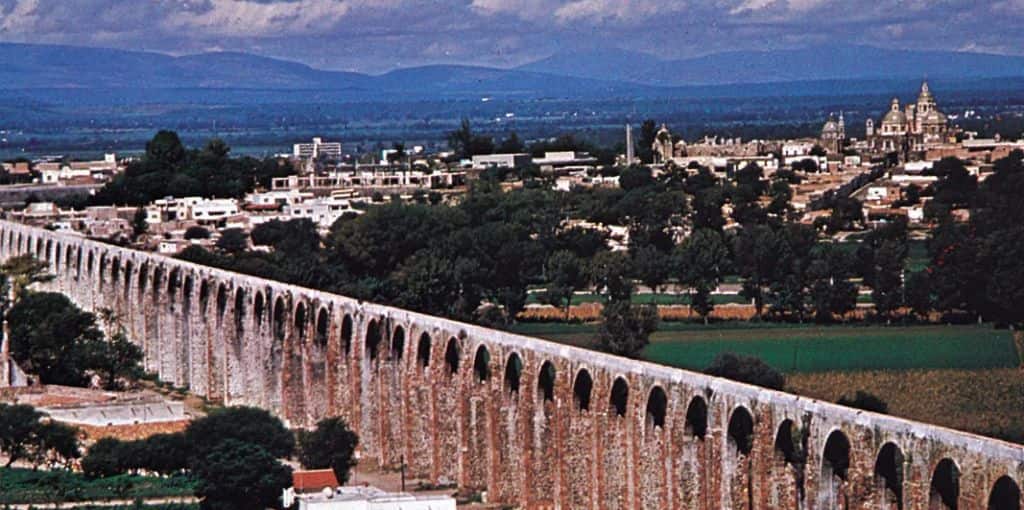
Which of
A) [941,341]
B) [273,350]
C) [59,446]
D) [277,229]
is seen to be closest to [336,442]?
[59,446]

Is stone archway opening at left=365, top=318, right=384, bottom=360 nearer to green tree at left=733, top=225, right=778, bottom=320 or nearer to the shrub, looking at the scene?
the shrub

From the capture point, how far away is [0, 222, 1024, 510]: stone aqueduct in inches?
1663

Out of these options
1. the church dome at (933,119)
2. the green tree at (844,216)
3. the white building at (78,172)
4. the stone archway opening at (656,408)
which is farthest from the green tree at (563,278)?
the church dome at (933,119)

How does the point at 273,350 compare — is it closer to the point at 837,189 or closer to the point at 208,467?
the point at 208,467

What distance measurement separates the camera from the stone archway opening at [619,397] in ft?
165

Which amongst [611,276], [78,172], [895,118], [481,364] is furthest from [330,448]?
[895,118]

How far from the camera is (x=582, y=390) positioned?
52.9 meters

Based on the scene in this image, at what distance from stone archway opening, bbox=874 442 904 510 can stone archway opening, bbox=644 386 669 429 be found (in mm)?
7125

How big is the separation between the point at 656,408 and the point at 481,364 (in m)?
8.59

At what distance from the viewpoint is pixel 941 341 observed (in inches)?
3140

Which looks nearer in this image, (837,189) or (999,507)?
(999,507)

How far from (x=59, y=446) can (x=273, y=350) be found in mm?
13049

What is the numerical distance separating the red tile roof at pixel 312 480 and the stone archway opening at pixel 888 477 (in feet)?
45.0

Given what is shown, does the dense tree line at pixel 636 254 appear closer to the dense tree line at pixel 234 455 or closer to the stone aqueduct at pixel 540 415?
the stone aqueduct at pixel 540 415
